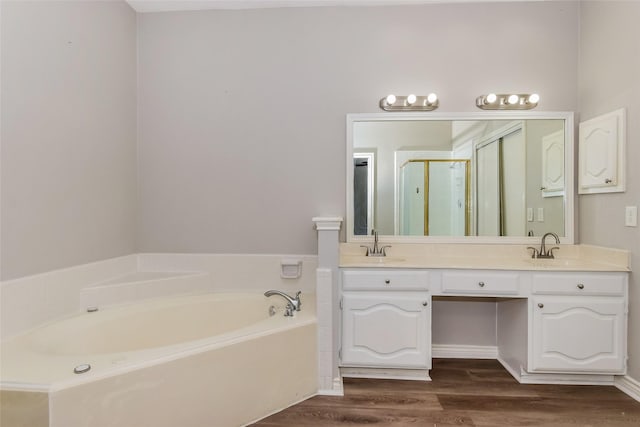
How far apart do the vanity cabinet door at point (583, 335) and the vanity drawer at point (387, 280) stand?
77 centimetres

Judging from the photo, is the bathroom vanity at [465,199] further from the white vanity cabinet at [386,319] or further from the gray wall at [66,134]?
the gray wall at [66,134]

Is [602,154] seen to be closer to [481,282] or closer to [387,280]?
[481,282]

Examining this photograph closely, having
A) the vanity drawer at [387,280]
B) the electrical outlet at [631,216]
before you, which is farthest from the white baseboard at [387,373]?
the electrical outlet at [631,216]

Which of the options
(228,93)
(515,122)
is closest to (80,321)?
(228,93)

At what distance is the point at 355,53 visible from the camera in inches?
103

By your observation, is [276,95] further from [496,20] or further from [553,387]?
[553,387]

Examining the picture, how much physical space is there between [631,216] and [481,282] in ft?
3.20

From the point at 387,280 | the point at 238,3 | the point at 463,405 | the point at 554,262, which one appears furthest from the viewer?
the point at 238,3

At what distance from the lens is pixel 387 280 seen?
217cm

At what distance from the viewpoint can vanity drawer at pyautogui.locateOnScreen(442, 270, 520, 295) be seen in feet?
7.00

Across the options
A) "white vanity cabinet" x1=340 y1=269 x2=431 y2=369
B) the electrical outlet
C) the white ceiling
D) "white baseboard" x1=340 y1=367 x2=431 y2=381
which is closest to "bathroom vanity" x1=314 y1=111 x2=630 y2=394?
"white baseboard" x1=340 y1=367 x2=431 y2=381

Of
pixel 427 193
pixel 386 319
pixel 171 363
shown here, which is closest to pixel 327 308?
pixel 386 319

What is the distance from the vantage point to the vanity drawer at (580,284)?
208 cm

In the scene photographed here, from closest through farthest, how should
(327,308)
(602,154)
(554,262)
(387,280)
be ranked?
(327,308) → (387,280) → (602,154) → (554,262)
